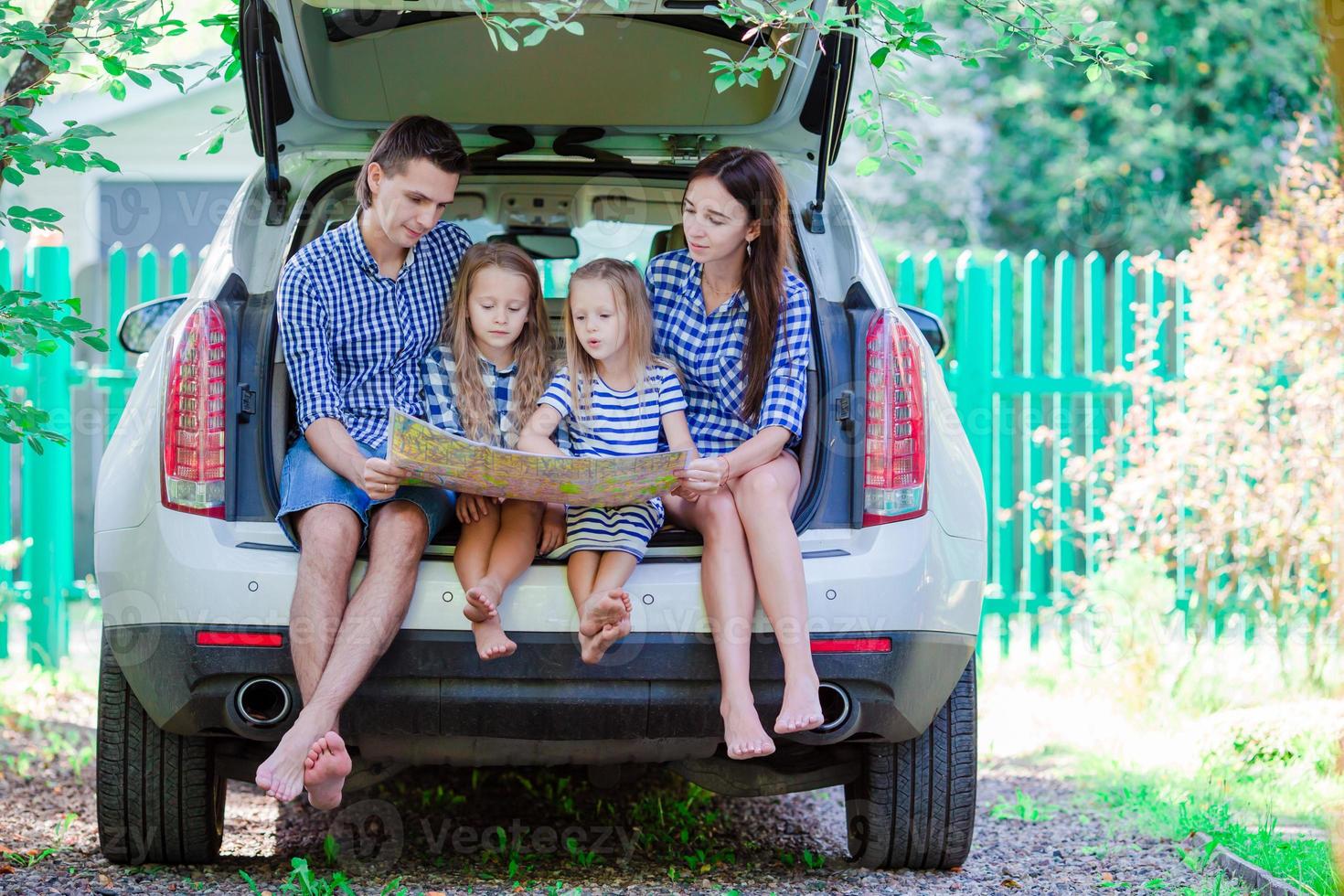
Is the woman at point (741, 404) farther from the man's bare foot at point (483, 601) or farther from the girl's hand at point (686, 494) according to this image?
the man's bare foot at point (483, 601)

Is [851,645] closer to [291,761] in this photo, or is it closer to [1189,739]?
[291,761]

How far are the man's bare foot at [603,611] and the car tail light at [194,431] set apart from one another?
2.65 feet

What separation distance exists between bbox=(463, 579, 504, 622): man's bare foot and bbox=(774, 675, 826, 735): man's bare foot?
24.2 inches

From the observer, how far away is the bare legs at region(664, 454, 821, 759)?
2.76m

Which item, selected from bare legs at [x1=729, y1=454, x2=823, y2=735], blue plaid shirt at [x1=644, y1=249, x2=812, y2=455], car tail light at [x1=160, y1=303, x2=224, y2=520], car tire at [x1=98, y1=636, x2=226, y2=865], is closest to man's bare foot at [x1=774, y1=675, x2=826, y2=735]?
bare legs at [x1=729, y1=454, x2=823, y2=735]

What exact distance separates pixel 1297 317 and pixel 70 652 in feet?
19.0

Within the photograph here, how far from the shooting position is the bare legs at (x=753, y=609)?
276cm

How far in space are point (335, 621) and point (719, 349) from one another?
1.11 m

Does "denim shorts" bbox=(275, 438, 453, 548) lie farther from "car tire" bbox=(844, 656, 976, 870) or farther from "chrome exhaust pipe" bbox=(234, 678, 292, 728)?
"car tire" bbox=(844, 656, 976, 870)

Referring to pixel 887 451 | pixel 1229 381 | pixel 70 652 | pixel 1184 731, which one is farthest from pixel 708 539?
pixel 70 652

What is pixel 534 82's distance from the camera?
380 centimetres

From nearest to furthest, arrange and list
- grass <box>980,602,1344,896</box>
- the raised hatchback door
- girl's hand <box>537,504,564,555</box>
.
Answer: girl's hand <box>537,504,564,555</box>, the raised hatchback door, grass <box>980,602,1344,896</box>

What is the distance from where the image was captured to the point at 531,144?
389 cm

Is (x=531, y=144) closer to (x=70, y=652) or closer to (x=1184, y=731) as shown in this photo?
(x=1184, y=731)
